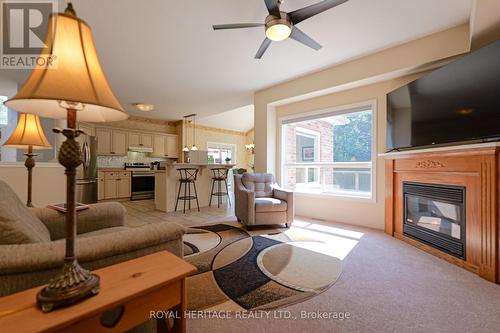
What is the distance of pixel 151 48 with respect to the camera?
120 inches

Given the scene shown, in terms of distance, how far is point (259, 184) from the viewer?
12.9 feet

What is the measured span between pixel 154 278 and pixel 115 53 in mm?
3561

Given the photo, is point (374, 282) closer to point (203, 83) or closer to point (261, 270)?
point (261, 270)

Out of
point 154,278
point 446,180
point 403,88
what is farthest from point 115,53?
point 446,180

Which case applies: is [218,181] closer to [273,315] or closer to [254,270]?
[254,270]

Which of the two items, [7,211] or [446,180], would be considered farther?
[446,180]

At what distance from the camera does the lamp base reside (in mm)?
658

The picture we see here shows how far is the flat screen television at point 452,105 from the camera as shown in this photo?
2.03 meters

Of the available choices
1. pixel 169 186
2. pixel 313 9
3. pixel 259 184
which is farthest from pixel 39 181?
pixel 313 9

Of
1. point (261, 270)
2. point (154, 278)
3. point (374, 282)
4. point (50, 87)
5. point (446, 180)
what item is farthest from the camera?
point (446, 180)

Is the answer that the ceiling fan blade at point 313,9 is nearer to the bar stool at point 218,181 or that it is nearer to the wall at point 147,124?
the bar stool at point 218,181

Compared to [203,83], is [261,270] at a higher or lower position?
lower

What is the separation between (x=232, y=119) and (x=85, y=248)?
8.05 meters

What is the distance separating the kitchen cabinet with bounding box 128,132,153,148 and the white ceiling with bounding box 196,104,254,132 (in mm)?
1830
